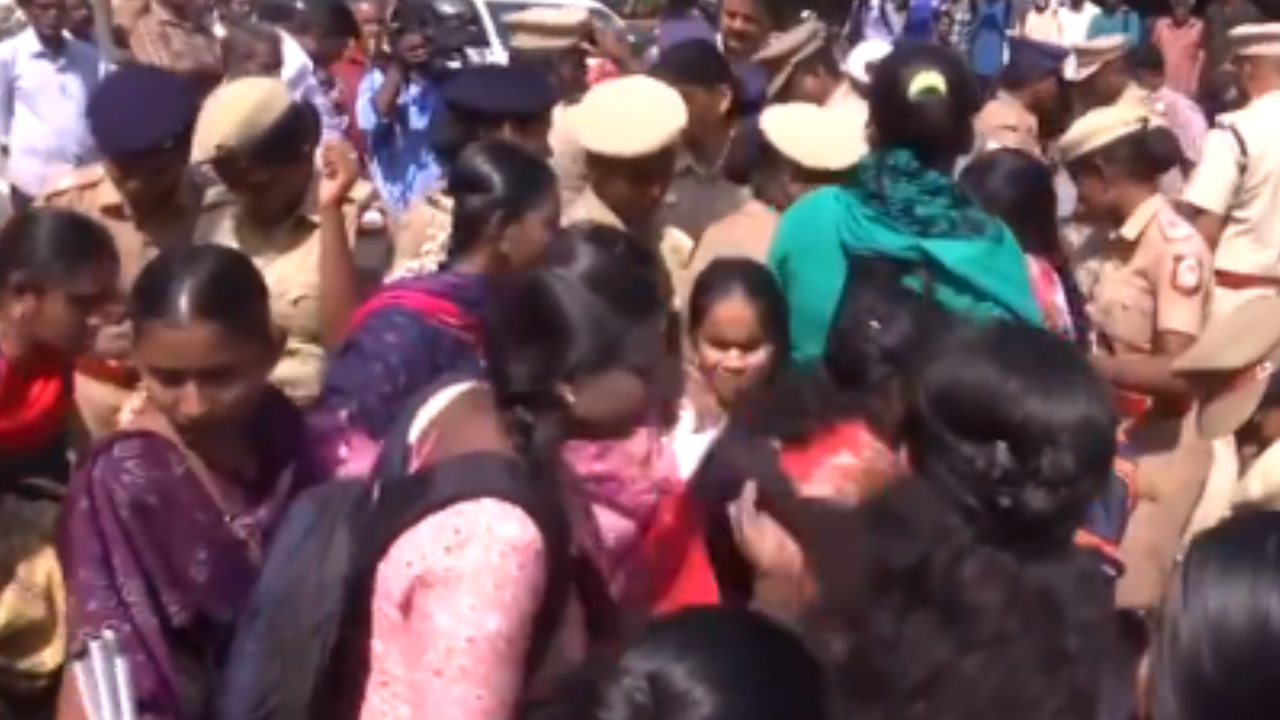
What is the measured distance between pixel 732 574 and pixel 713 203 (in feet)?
8.82

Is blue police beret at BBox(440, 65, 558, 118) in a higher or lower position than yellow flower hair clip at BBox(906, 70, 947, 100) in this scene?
lower

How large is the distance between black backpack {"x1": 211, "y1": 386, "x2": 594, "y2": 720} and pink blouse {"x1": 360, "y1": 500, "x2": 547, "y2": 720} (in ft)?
0.09

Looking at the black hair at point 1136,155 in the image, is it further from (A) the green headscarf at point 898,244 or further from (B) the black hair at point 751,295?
(B) the black hair at point 751,295

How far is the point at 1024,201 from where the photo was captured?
547 centimetres

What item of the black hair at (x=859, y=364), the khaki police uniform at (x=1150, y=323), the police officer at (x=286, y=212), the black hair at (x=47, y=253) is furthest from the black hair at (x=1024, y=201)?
the black hair at (x=47, y=253)

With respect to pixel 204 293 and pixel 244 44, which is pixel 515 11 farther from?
pixel 204 293

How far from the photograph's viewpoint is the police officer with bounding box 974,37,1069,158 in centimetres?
790

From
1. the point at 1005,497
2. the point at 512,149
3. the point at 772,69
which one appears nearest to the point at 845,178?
the point at 512,149

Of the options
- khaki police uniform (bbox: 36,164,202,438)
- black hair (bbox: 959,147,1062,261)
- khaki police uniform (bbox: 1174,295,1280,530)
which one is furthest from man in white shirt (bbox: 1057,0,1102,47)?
khaki police uniform (bbox: 36,164,202,438)

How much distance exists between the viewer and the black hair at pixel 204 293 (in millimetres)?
3447

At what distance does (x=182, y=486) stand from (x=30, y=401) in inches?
25.9

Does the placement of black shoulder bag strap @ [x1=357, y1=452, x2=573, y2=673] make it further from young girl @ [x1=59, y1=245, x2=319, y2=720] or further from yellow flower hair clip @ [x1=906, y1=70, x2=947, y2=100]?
yellow flower hair clip @ [x1=906, y1=70, x2=947, y2=100]

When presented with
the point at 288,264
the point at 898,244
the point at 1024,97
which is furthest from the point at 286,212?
the point at 1024,97

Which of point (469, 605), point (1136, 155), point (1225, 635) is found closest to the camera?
point (1225, 635)
